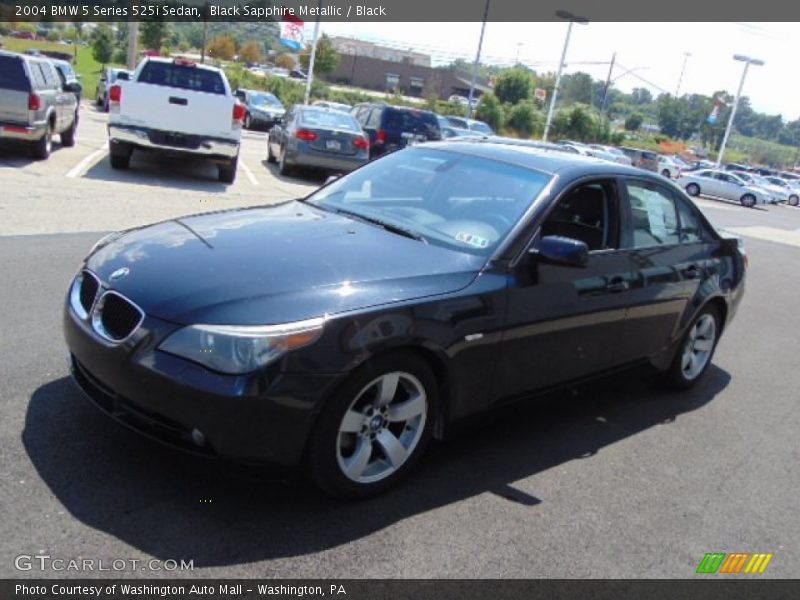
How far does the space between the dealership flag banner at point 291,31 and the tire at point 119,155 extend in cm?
2043

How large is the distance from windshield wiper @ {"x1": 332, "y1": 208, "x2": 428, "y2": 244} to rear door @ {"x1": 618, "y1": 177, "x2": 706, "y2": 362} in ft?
4.86

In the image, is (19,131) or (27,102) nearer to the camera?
(27,102)

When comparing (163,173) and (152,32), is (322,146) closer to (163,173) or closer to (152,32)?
(163,173)

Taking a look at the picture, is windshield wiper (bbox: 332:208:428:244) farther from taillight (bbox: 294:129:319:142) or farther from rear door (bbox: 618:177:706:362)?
taillight (bbox: 294:129:319:142)

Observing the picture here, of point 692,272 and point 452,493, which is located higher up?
point 692,272

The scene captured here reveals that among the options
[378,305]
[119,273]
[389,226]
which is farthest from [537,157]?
[119,273]

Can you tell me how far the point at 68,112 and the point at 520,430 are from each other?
13411 millimetres

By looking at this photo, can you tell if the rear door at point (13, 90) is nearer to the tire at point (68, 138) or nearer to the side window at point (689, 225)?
the tire at point (68, 138)

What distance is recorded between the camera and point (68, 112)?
14.7 m

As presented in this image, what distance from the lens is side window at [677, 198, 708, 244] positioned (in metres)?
5.39

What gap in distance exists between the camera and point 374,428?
11.2 feet
